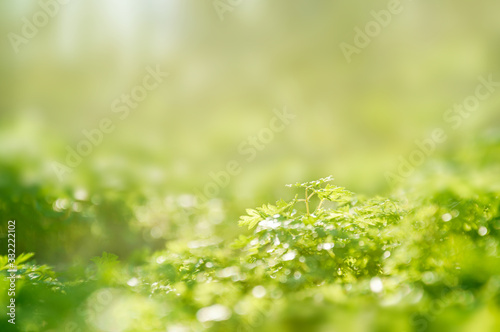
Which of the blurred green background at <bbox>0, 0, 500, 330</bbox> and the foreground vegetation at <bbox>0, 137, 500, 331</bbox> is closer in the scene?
the foreground vegetation at <bbox>0, 137, 500, 331</bbox>

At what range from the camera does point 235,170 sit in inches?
90.7

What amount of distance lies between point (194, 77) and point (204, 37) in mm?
209

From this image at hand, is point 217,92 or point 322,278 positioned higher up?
point 217,92

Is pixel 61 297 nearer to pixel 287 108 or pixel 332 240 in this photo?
pixel 332 240

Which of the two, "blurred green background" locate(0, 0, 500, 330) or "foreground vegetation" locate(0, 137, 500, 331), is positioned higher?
"blurred green background" locate(0, 0, 500, 330)

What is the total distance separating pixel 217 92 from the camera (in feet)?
7.41

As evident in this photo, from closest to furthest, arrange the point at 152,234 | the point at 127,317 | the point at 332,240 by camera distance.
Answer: the point at 127,317 → the point at 332,240 → the point at 152,234

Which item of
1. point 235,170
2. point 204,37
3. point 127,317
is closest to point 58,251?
point 235,170

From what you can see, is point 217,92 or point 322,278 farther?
point 217,92

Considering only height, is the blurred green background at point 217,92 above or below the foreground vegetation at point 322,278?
above

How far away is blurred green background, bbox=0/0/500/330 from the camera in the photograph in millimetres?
2014

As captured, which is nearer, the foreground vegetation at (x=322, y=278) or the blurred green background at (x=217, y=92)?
the foreground vegetation at (x=322, y=278)

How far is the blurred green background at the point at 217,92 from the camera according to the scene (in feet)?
6.61

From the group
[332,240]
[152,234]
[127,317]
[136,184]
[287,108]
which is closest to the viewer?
[127,317]
